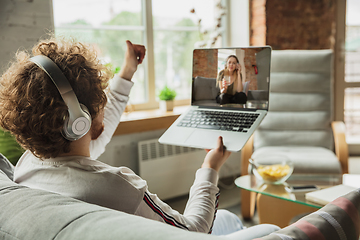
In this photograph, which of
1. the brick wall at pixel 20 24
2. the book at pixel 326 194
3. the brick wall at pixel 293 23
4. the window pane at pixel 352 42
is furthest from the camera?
the window pane at pixel 352 42

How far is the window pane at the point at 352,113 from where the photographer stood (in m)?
3.55

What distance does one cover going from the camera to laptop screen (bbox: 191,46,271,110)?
3.82 ft

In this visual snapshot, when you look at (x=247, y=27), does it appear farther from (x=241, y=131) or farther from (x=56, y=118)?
(x=56, y=118)

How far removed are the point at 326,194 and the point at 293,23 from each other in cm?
214

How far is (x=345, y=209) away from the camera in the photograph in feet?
1.78

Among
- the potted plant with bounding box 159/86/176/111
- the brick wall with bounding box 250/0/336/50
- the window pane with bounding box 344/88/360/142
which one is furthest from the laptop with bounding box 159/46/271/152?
the window pane with bounding box 344/88/360/142

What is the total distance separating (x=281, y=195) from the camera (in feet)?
4.82

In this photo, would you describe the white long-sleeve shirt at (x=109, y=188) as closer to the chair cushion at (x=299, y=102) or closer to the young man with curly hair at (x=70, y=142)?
the young man with curly hair at (x=70, y=142)

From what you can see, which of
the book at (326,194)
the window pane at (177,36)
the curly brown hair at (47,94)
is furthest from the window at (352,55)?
the curly brown hair at (47,94)

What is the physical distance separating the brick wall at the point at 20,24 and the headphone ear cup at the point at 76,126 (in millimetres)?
1435


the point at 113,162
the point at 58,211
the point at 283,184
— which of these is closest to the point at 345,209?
the point at 58,211

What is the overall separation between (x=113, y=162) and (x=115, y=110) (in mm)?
1250

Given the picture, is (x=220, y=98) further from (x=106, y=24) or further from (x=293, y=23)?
(x=293, y=23)

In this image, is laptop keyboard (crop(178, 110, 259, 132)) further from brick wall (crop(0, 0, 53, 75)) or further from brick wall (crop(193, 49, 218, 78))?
brick wall (crop(0, 0, 53, 75))
